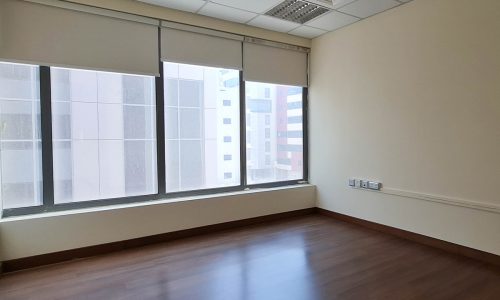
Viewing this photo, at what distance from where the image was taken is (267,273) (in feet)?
9.18

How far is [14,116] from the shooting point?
2992 millimetres

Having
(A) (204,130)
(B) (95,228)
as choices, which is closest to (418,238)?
(A) (204,130)

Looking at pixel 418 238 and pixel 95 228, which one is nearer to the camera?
pixel 95 228

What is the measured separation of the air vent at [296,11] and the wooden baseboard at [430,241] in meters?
2.88

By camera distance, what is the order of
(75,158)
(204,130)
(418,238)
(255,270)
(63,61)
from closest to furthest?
(255,270), (63,61), (75,158), (418,238), (204,130)

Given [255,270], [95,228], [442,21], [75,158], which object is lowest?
[255,270]

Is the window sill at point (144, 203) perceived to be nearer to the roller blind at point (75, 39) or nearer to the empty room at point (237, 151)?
the empty room at point (237, 151)

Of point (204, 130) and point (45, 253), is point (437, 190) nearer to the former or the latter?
point (204, 130)

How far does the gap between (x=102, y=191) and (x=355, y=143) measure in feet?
11.1

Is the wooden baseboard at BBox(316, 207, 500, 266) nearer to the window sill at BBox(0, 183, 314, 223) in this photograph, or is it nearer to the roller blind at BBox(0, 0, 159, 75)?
the window sill at BBox(0, 183, 314, 223)

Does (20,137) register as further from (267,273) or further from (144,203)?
(267,273)

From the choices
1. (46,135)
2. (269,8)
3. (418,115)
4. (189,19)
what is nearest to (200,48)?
(189,19)

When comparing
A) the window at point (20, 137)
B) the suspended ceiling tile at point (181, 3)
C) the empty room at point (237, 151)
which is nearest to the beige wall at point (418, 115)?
the empty room at point (237, 151)

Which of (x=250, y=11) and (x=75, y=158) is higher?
(x=250, y=11)
